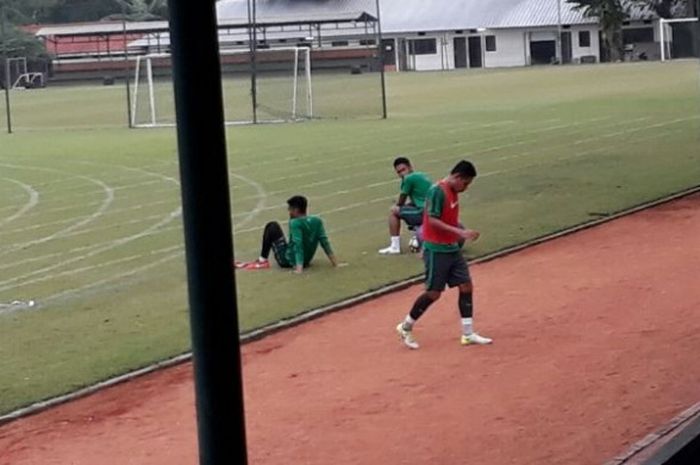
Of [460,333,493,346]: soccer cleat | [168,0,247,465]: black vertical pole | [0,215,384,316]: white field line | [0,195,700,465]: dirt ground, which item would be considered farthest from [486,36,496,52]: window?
[168,0,247,465]: black vertical pole

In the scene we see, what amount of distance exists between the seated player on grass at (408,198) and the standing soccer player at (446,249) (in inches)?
194

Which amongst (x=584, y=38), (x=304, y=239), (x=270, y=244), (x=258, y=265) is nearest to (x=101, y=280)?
(x=258, y=265)

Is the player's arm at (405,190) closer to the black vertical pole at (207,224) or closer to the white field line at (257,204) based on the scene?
the white field line at (257,204)

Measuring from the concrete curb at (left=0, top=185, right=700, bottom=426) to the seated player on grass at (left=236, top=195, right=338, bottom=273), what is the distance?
1307 millimetres

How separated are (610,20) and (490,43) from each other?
101 feet

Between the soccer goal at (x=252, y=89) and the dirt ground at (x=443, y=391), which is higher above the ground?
the soccer goal at (x=252, y=89)

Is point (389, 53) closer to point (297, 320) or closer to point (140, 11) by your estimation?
point (140, 11)

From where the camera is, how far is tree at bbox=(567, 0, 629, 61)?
2331 inches

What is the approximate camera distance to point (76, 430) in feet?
34.0

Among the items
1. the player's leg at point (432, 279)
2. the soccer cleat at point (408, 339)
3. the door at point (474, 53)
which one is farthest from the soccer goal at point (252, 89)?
the door at point (474, 53)

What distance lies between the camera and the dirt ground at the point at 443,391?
31.1ft

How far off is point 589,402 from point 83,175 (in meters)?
22.7

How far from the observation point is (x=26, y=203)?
26.6 m

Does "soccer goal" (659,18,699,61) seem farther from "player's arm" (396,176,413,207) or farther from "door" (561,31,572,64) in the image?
"player's arm" (396,176,413,207)
